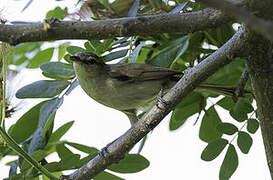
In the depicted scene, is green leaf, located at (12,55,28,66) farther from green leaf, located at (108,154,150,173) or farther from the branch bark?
the branch bark

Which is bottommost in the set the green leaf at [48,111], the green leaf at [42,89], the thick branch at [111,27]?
the green leaf at [48,111]

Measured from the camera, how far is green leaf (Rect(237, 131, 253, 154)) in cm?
188

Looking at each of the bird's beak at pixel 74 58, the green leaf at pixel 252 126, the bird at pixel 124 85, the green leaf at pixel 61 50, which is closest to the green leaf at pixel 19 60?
the green leaf at pixel 61 50

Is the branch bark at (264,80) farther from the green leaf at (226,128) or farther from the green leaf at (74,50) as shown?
the green leaf at (74,50)

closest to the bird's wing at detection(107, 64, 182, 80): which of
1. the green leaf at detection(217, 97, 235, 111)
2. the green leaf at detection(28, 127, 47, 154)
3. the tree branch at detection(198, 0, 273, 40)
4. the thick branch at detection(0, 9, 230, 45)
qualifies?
the green leaf at detection(217, 97, 235, 111)

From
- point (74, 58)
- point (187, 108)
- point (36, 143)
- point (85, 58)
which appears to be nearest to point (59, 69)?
point (74, 58)

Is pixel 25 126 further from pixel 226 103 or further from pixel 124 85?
pixel 226 103

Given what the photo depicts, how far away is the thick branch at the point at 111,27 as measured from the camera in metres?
1.15

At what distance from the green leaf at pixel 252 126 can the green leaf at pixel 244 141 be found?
0.03 meters

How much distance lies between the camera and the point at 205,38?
2.08m

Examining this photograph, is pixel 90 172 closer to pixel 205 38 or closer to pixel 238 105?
pixel 238 105

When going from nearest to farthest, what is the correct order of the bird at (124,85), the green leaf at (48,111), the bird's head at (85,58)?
the green leaf at (48,111)
the bird's head at (85,58)
the bird at (124,85)

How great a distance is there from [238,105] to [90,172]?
0.77 meters

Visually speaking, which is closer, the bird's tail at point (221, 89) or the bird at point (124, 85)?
the bird's tail at point (221, 89)
